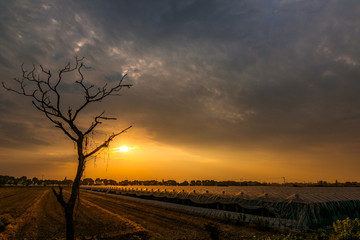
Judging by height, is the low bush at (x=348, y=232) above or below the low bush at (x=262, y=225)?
above

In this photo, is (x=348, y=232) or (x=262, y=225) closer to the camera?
(x=348, y=232)

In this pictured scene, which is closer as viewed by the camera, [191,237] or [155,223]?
[191,237]

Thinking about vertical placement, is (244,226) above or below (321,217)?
below

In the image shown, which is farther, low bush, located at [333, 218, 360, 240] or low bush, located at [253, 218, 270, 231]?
low bush, located at [253, 218, 270, 231]

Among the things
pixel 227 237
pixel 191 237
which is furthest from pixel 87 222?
pixel 227 237

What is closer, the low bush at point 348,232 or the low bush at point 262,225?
the low bush at point 348,232

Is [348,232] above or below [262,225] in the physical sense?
above

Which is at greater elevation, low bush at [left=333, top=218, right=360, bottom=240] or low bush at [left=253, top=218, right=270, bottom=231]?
low bush at [left=333, top=218, right=360, bottom=240]

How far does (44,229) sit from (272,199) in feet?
81.0

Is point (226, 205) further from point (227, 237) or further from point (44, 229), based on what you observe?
point (44, 229)

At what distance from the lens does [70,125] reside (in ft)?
34.1

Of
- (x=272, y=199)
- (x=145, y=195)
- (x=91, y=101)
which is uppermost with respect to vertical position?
(x=91, y=101)

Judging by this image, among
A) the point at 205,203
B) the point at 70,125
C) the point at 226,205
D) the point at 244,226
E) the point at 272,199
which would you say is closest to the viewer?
the point at 70,125

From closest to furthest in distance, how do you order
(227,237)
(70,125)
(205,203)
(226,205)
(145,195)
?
(70,125) < (227,237) < (226,205) < (205,203) < (145,195)
